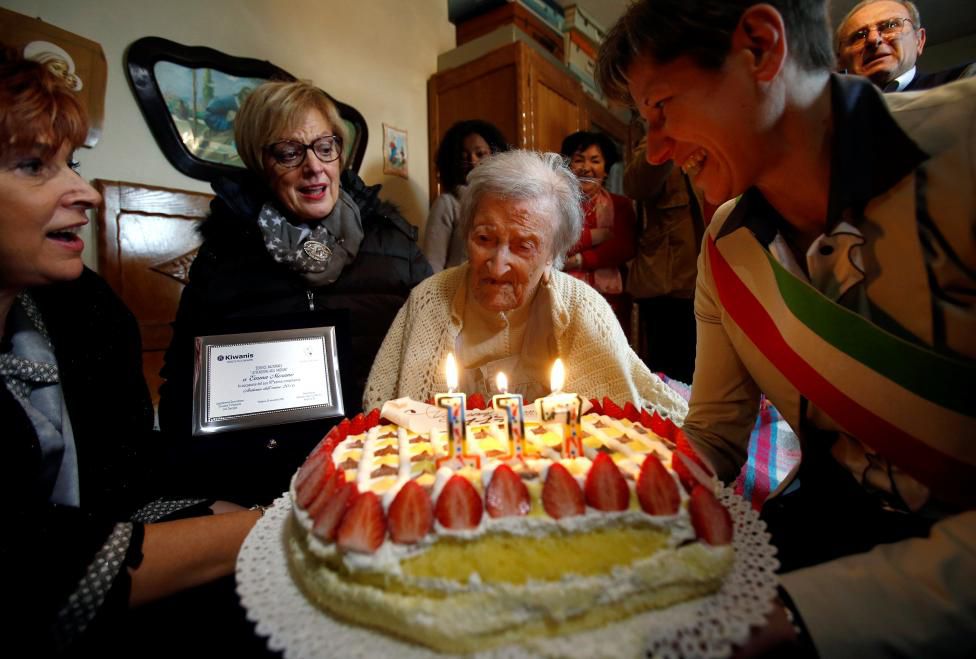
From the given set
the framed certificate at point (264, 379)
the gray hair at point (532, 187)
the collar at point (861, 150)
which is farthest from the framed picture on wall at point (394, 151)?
the collar at point (861, 150)

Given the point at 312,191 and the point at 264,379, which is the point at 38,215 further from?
the point at 312,191

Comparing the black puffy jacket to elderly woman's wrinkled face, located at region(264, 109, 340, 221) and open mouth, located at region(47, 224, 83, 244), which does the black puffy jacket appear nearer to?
elderly woman's wrinkled face, located at region(264, 109, 340, 221)

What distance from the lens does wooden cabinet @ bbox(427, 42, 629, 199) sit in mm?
4215

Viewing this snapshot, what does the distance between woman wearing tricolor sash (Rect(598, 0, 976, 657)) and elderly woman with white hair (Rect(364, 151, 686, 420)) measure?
64 centimetres

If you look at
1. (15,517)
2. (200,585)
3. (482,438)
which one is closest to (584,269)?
(482,438)

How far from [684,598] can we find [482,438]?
58 cm

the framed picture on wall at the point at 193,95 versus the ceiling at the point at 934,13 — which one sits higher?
the ceiling at the point at 934,13

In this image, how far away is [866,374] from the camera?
96 cm

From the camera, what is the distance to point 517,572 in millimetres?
829

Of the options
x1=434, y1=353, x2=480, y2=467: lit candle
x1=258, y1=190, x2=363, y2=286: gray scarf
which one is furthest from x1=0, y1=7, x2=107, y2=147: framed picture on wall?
x1=434, y1=353, x2=480, y2=467: lit candle

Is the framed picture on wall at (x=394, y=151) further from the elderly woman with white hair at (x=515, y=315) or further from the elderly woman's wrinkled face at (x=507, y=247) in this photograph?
the elderly woman's wrinkled face at (x=507, y=247)

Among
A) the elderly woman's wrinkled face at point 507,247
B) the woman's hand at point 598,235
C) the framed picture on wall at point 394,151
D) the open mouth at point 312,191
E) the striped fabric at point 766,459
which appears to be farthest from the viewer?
the framed picture on wall at point 394,151

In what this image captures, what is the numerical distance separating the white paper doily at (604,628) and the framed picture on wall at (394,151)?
151 inches

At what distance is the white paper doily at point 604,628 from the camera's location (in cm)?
76
